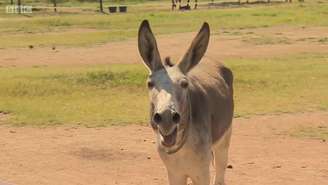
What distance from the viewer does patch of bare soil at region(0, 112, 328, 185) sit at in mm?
9523

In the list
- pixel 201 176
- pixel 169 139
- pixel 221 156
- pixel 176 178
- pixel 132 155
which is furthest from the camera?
pixel 132 155

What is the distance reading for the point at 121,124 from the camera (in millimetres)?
13625

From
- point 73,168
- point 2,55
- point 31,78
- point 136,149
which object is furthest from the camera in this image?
point 2,55

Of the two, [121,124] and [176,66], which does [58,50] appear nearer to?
[121,124]

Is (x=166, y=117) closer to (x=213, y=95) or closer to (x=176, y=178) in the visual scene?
(x=176, y=178)

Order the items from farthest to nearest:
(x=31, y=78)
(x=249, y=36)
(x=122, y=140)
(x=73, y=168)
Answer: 1. (x=249, y=36)
2. (x=31, y=78)
3. (x=122, y=140)
4. (x=73, y=168)

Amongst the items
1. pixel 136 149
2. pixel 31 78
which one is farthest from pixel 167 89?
pixel 31 78

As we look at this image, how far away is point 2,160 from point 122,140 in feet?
7.77

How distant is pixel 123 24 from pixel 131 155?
35.2 metres

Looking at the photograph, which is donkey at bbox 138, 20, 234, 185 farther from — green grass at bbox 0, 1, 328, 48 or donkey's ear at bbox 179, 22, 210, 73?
green grass at bbox 0, 1, 328, 48

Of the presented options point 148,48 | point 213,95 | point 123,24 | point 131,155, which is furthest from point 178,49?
point 148,48

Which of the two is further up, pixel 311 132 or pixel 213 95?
pixel 213 95

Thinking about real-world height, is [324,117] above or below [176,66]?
below

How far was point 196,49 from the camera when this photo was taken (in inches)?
210
